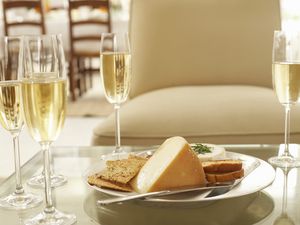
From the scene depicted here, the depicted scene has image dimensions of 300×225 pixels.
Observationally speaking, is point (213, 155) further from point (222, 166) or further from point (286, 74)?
point (286, 74)

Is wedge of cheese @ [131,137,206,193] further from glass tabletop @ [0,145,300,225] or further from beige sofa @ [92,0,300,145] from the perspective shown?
beige sofa @ [92,0,300,145]

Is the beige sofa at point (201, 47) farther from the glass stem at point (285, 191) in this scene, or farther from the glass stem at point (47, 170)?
the glass stem at point (47, 170)

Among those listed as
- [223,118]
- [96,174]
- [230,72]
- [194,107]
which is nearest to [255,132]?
[223,118]

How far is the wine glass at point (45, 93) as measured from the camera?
801 millimetres

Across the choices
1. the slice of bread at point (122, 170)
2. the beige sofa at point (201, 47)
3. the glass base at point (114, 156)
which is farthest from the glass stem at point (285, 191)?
the beige sofa at point (201, 47)

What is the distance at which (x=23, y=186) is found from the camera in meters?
1.12

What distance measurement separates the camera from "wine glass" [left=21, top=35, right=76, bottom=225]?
801 mm

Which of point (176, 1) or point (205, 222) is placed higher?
point (176, 1)

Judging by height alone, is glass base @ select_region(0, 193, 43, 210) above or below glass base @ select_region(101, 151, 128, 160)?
below

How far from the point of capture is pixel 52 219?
87cm

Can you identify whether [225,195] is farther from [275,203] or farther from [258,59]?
[258,59]

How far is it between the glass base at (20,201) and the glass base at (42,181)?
0.07 m

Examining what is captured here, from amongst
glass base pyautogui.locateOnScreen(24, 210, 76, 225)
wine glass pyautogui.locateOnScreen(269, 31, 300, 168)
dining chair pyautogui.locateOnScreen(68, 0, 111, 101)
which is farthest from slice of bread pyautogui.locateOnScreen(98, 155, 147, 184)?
dining chair pyautogui.locateOnScreen(68, 0, 111, 101)

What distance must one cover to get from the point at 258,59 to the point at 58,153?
124 cm
